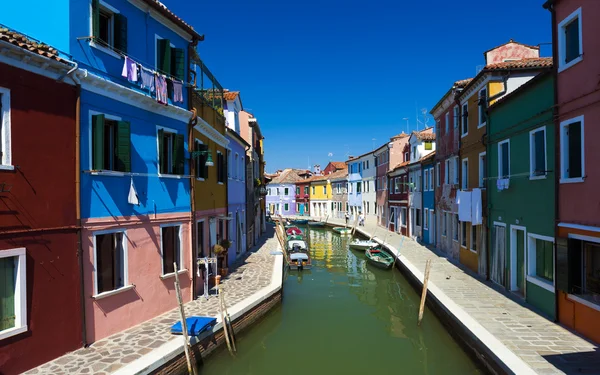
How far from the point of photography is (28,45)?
7.75 metres

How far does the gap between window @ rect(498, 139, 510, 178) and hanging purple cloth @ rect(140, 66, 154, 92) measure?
12.9 meters

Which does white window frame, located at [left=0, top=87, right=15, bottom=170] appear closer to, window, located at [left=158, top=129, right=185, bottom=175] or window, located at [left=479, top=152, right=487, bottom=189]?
window, located at [left=158, top=129, right=185, bottom=175]

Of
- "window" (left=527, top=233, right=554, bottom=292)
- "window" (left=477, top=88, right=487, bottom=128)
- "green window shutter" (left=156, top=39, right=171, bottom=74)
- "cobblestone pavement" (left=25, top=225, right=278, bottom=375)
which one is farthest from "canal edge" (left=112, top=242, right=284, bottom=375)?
"window" (left=477, top=88, right=487, bottom=128)

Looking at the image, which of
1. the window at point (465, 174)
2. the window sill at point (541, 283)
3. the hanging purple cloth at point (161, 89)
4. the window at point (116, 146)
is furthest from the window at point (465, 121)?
the window at point (116, 146)

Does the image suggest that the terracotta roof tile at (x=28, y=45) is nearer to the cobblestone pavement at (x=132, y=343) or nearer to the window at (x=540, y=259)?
the cobblestone pavement at (x=132, y=343)

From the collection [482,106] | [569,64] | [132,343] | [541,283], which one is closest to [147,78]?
[132,343]

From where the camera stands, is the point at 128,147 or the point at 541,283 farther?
the point at 541,283

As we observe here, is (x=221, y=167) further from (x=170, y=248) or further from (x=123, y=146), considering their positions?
(x=123, y=146)

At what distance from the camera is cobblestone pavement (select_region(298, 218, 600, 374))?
828 centimetres

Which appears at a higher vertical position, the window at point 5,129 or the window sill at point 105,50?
the window sill at point 105,50

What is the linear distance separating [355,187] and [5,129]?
155 feet

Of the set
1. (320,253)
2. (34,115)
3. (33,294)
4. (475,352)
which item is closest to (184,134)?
(34,115)

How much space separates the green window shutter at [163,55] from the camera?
11812 mm

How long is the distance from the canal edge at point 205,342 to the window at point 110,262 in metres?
2.22
